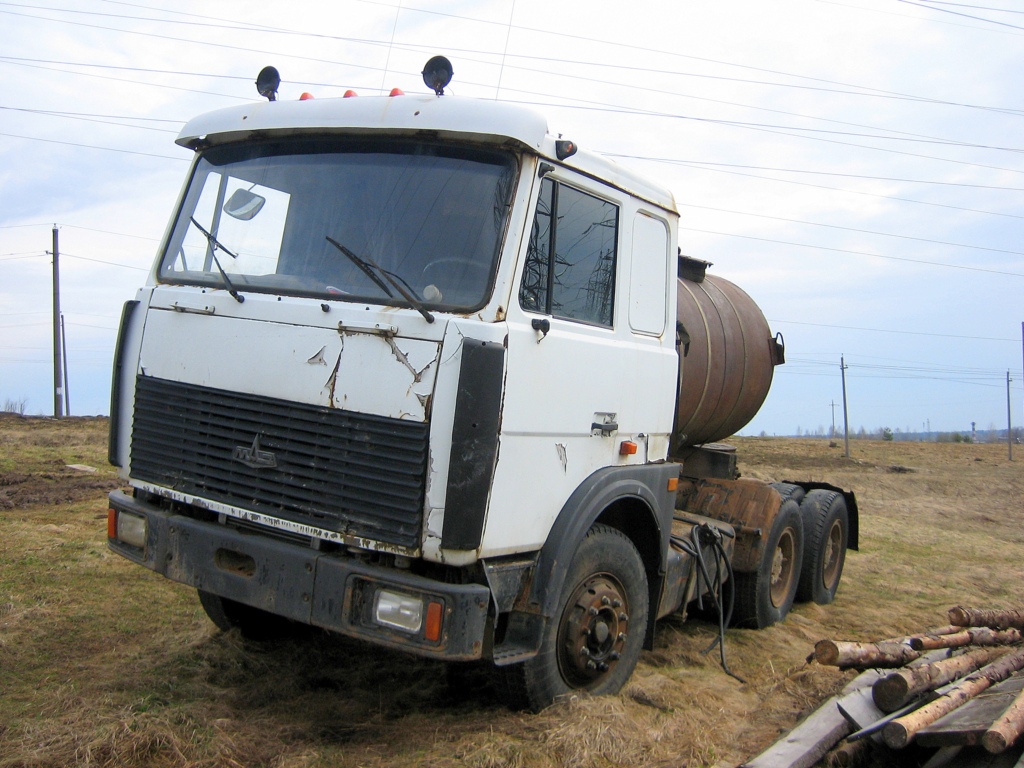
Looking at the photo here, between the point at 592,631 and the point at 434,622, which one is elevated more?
the point at 434,622

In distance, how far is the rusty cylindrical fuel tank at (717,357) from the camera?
5.75 m

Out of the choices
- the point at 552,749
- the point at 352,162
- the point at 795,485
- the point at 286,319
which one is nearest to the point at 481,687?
the point at 552,749

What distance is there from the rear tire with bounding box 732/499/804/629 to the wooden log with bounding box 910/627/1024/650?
1.37 meters

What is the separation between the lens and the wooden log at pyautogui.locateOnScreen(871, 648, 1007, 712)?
401cm

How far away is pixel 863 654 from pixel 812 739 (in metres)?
0.91

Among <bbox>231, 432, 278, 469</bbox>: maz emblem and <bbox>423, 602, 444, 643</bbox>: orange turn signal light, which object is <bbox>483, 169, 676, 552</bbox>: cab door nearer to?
<bbox>423, 602, 444, 643</bbox>: orange turn signal light

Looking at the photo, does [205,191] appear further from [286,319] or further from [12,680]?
[12,680]

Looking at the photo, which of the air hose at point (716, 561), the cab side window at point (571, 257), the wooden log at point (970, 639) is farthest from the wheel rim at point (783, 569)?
the cab side window at point (571, 257)

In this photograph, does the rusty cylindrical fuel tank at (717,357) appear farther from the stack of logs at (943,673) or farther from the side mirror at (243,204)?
the side mirror at (243,204)

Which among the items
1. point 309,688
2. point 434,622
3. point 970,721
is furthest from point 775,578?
point 434,622

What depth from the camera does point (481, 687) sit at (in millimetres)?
4574

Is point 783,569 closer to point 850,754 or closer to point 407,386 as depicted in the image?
point 850,754

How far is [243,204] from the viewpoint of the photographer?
13.7ft

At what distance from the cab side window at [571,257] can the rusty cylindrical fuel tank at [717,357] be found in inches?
51.2
